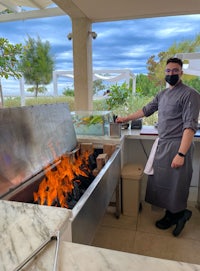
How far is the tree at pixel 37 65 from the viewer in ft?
9.98

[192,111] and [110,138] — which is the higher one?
[192,111]

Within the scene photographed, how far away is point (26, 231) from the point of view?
65 centimetres

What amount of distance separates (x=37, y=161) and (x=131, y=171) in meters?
1.22

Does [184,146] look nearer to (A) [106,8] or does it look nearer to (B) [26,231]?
(B) [26,231]

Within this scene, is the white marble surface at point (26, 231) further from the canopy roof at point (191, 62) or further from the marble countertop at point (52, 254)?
the canopy roof at point (191, 62)

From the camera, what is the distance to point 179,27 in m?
2.74

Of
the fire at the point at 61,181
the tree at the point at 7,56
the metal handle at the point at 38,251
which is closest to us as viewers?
the metal handle at the point at 38,251

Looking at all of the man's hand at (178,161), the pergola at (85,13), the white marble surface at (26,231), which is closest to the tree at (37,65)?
the pergola at (85,13)

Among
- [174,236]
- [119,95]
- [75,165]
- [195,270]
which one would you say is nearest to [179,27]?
[119,95]

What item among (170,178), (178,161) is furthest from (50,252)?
(170,178)

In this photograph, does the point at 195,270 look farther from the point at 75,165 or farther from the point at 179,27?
the point at 179,27

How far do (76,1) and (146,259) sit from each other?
7.46 ft

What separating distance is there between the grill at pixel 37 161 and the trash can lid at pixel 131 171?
51 centimetres

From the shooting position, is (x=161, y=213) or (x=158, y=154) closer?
(x=158, y=154)
